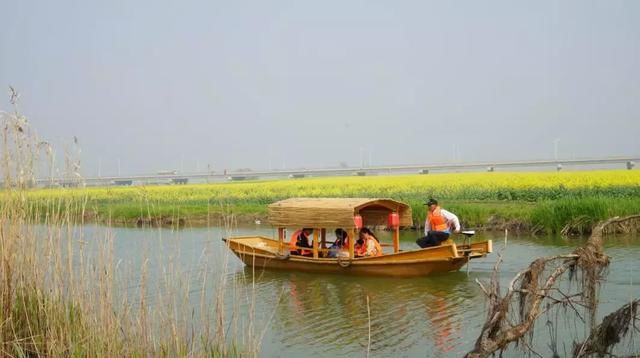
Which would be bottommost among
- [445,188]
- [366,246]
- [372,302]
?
[372,302]

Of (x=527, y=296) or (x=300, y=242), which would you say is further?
(x=300, y=242)

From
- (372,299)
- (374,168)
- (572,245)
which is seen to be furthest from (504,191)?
(374,168)

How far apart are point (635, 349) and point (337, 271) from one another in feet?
24.8

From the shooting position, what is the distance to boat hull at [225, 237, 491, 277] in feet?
43.9

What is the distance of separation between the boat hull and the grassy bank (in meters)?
1.92

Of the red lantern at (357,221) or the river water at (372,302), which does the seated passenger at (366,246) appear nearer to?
the river water at (372,302)

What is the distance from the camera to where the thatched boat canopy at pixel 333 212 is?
13.7m

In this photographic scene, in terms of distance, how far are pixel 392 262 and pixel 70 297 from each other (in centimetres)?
860

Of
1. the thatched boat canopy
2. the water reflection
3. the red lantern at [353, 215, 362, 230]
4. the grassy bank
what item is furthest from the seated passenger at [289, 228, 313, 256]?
the grassy bank

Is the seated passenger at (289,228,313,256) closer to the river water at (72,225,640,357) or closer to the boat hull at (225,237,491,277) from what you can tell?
the boat hull at (225,237,491,277)

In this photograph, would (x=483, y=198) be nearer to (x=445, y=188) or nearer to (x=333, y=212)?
(x=445, y=188)

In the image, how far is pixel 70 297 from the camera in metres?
5.83

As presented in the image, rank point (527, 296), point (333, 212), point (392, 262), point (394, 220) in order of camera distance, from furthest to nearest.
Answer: point (394, 220), point (333, 212), point (392, 262), point (527, 296)

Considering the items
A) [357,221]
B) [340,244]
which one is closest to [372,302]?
[357,221]
